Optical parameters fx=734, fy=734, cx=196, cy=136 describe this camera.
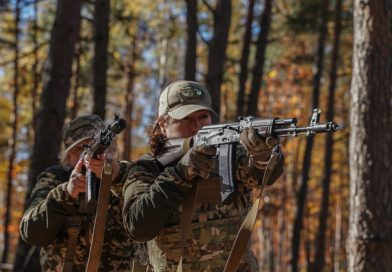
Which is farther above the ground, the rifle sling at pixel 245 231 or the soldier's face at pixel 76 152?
the soldier's face at pixel 76 152

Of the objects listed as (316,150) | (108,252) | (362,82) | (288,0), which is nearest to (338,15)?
(288,0)

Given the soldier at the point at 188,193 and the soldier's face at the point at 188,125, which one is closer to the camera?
the soldier at the point at 188,193

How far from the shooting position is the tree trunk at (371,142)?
7336 millimetres

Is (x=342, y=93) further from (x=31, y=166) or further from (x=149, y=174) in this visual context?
(x=149, y=174)

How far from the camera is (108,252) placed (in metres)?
5.14

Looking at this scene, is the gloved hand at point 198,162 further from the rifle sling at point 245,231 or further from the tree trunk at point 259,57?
the tree trunk at point 259,57

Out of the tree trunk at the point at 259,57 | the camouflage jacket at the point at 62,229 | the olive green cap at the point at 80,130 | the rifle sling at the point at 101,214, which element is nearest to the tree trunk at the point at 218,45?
the tree trunk at the point at 259,57

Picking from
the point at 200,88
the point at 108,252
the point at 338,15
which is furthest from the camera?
the point at 338,15

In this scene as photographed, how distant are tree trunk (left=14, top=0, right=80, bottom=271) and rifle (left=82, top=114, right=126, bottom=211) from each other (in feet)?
13.6

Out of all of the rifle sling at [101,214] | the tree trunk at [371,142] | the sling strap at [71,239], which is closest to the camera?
the rifle sling at [101,214]

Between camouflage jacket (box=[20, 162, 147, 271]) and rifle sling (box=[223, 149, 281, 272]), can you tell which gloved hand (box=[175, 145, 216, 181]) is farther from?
camouflage jacket (box=[20, 162, 147, 271])

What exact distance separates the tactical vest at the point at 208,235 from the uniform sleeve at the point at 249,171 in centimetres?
13

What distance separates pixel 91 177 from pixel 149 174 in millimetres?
582

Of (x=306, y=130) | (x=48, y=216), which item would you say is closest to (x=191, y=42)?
(x=48, y=216)
